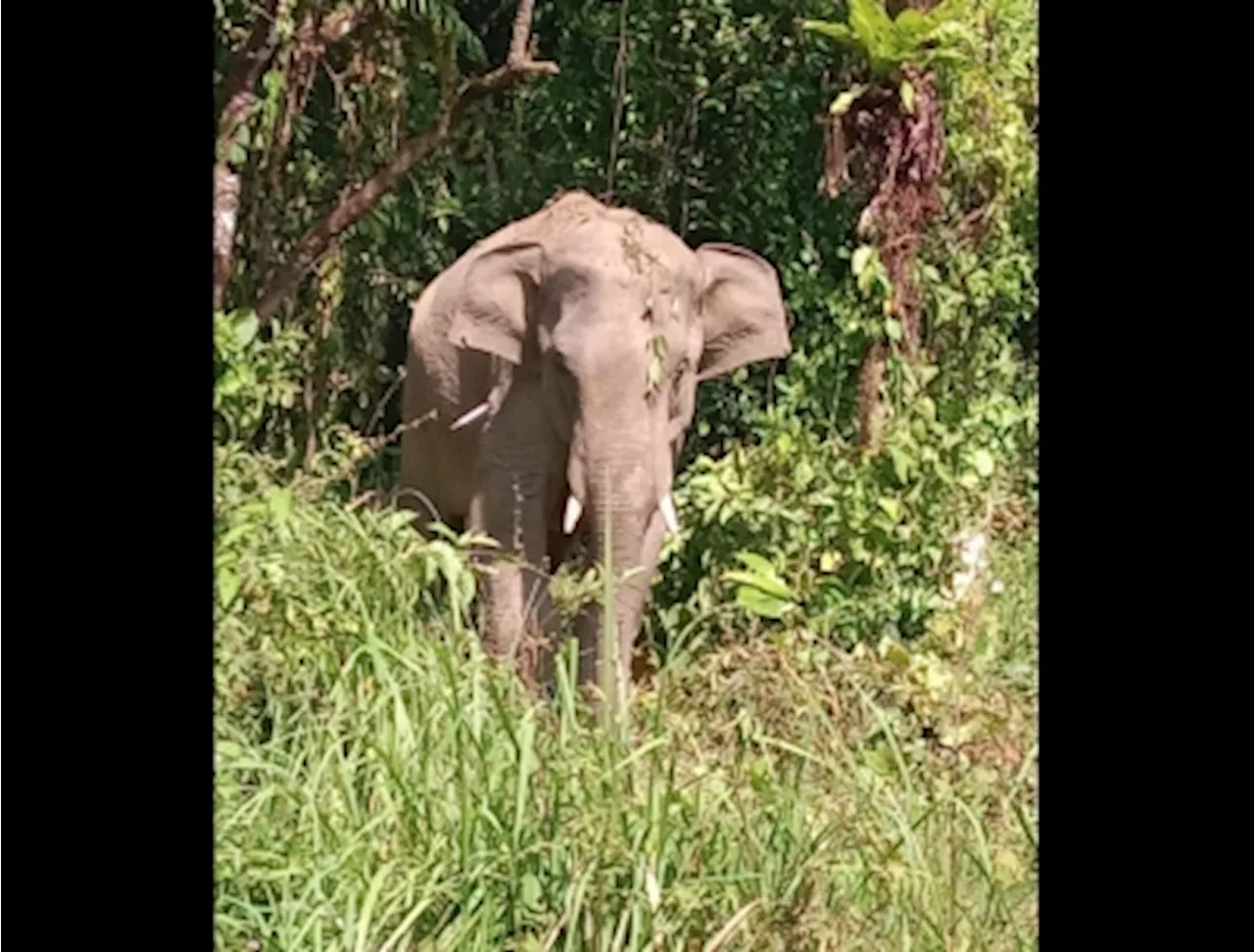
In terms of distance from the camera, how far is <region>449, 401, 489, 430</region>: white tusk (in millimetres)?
5621

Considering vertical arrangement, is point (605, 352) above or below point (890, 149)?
below

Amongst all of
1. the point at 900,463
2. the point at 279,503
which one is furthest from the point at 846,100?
the point at 279,503

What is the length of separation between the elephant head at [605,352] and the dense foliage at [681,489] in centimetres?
34

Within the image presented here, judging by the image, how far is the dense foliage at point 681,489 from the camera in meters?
3.27

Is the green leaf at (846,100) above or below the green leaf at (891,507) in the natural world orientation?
above

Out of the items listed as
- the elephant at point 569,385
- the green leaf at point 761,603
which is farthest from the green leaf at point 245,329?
the green leaf at point 761,603

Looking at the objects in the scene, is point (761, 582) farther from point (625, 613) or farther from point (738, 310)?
point (738, 310)

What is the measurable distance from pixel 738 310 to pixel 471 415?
0.81 metres

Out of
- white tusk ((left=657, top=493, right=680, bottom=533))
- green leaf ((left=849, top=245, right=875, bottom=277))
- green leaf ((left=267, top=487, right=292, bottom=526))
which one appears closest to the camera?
green leaf ((left=267, top=487, right=292, bottom=526))

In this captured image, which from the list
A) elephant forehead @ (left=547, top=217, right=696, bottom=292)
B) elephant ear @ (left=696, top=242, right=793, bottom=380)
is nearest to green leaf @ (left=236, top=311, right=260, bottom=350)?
elephant forehead @ (left=547, top=217, right=696, bottom=292)

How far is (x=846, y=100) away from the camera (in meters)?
6.60

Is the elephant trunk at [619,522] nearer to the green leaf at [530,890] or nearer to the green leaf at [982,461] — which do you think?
the green leaf at [982,461]

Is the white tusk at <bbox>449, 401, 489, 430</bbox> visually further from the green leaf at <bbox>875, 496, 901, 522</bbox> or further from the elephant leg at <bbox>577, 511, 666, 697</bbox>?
the green leaf at <bbox>875, 496, 901, 522</bbox>

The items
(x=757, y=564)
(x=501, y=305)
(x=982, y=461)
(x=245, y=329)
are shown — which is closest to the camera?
(x=245, y=329)
